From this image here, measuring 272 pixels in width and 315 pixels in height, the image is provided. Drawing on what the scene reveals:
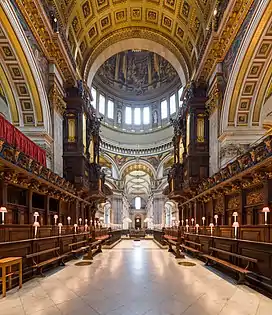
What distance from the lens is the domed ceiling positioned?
35719 mm

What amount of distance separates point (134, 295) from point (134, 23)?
63.1 feet

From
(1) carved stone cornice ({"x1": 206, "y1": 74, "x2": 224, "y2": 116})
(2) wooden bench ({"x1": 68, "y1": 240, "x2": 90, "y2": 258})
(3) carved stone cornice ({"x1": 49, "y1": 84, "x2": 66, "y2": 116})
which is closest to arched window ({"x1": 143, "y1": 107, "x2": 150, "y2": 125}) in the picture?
(3) carved stone cornice ({"x1": 49, "y1": 84, "x2": 66, "y2": 116})

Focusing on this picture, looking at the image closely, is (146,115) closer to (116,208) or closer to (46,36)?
(116,208)

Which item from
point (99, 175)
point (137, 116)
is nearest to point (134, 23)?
point (99, 175)

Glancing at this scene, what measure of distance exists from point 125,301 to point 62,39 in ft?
41.3

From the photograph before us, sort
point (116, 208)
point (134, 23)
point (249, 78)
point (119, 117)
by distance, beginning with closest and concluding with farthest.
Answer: point (249, 78), point (134, 23), point (119, 117), point (116, 208)

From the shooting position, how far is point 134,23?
20.9m

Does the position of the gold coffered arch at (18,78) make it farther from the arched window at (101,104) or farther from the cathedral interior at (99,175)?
the arched window at (101,104)

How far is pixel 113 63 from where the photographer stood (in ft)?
120

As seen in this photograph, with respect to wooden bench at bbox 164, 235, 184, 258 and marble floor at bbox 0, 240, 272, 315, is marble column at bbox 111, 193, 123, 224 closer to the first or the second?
wooden bench at bbox 164, 235, 184, 258

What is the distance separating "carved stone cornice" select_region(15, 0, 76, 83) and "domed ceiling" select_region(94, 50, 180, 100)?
63.0 ft

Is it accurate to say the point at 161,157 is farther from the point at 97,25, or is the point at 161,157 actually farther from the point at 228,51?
the point at 228,51

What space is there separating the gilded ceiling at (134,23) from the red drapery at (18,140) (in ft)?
22.9

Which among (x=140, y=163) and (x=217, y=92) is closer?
(x=217, y=92)
